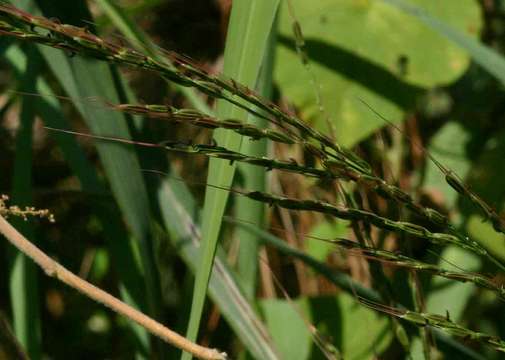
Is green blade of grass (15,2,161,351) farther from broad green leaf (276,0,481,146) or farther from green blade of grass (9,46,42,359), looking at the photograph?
broad green leaf (276,0,481,146)

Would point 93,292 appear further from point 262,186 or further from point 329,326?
point 329,326

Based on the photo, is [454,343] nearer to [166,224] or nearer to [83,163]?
[166,224]

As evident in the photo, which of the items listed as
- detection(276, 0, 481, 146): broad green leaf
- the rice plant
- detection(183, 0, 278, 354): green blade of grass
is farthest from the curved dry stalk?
detection(276, 0, 481, 146): broad green leaf

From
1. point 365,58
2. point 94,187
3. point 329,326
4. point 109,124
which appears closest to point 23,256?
point 94,187

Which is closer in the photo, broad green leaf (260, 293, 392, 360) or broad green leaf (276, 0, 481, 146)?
broad green leaf (260, 293, 392, 360)

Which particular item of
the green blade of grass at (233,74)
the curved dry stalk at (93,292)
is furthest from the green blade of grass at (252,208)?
the curved dry stalk at (93,292)

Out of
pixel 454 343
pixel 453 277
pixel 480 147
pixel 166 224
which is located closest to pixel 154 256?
pixel 166 224
